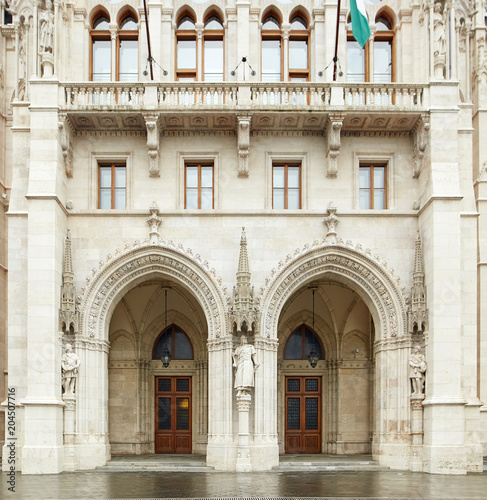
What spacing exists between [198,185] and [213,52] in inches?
189

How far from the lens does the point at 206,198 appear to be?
27.6 meters

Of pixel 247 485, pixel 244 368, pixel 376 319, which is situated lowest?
pixel 247 485

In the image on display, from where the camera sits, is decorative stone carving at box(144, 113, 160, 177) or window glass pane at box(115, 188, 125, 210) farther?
window glass pane at box(115, 188, 125, 210)

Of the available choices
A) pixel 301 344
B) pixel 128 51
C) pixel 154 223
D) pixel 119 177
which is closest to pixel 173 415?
pixel 301 344

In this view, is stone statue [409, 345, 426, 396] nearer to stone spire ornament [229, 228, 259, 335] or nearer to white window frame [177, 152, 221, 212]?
stone spire ornament [229, 228, 259, 335]

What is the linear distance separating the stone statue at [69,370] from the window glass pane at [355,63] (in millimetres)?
13046

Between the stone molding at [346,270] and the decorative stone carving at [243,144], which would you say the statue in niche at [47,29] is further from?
the stone molding at [346,270]

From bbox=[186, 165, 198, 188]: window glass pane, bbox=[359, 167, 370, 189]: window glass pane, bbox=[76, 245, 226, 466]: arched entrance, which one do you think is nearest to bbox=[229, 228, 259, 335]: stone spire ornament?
bbox=[186, 165, 198, 188]: window glass pane

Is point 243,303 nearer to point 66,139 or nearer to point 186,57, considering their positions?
A: point 66,139

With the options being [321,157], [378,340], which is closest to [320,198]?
[321,157]

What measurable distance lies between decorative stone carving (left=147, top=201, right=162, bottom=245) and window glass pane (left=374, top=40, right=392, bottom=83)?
8798 millimetres

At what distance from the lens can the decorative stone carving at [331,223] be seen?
26.8m

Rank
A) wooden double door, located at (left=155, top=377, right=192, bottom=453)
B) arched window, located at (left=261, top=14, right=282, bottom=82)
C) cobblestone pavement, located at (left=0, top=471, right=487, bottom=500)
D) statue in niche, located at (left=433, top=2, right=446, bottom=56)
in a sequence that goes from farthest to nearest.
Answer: wooden double door, located at (left=155, top=377, right=192, bottom=453)
arched window, located at (left=261, top=14, right=282, bottom=82)
statue in niche, located at (left=433, top=2, right=446, bottom=56)
cobblestone pavement, located at (left=0, top=471, right=487, bottom=500)

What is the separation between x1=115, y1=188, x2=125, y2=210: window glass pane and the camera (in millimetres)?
27531
